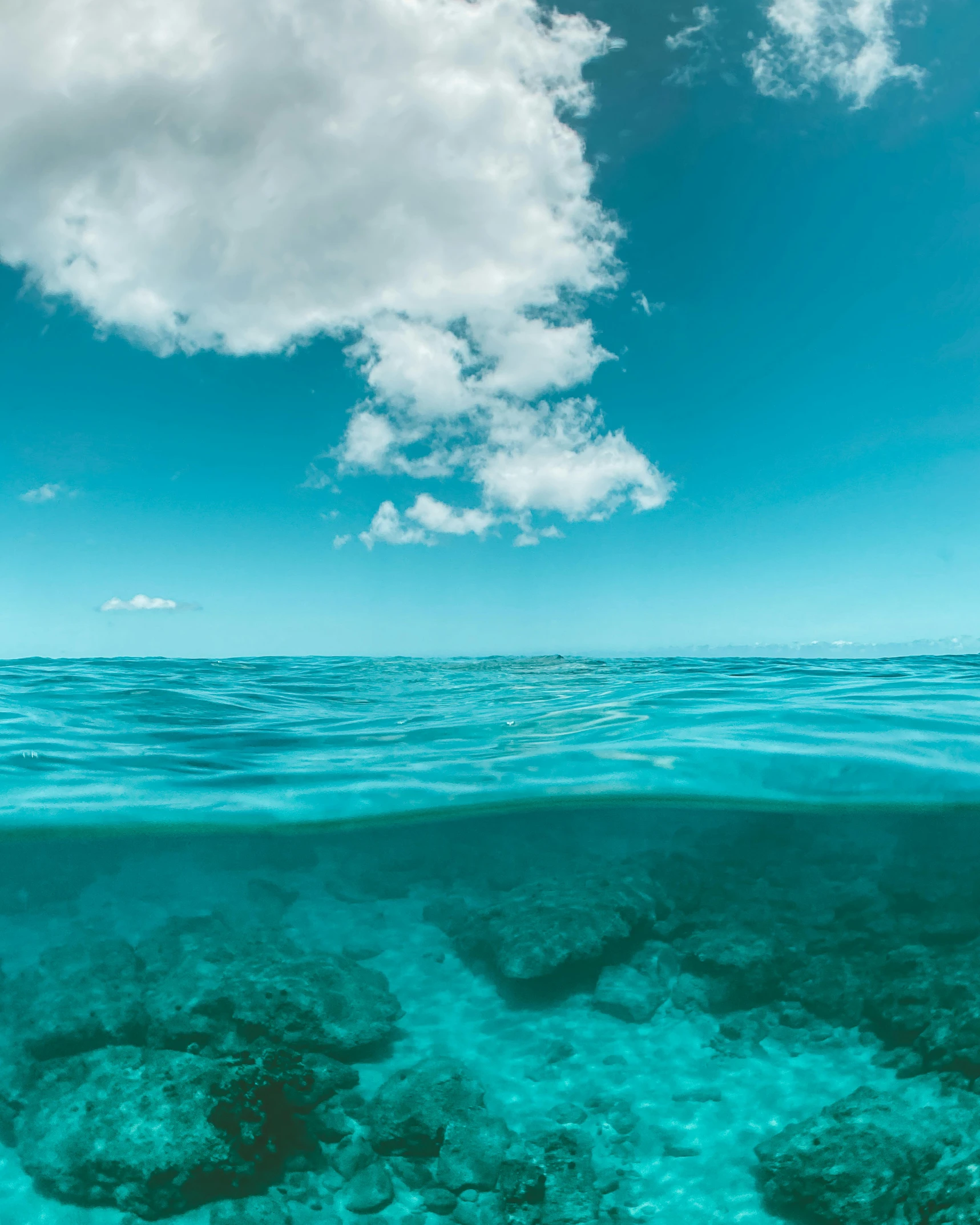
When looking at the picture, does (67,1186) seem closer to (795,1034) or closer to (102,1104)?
(102,1104)

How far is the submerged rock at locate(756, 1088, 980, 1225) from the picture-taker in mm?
4605

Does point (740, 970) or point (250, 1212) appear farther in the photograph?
point (740, 970)

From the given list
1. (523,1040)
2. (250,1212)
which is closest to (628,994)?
(523,1040)

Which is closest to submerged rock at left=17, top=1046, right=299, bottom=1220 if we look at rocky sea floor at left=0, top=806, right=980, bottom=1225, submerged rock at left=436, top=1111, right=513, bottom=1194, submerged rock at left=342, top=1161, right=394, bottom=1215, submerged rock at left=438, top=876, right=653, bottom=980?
rocky sea floor at left=0, top=806, right=980, bottom=1225

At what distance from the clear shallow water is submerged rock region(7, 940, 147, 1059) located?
184cm

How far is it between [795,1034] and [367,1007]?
464 cm

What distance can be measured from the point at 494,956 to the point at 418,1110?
244cm

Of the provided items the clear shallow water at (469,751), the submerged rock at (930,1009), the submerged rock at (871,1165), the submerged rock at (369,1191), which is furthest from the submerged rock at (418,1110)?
the submerged rock at (930,1009)

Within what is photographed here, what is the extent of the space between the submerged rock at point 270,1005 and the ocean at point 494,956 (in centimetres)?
4

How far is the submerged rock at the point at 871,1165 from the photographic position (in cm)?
461

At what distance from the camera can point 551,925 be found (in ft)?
24.1

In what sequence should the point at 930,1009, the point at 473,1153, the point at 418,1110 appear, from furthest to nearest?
the point at 930,1009 < the point at 418,1110 < the point at 473,1153

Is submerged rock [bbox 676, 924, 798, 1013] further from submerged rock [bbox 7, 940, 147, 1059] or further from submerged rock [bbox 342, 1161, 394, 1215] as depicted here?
submerged rock [bbox 7, 940, 147, 1059]

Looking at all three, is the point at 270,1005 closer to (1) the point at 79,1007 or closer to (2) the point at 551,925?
(1) the point at 79,1007
